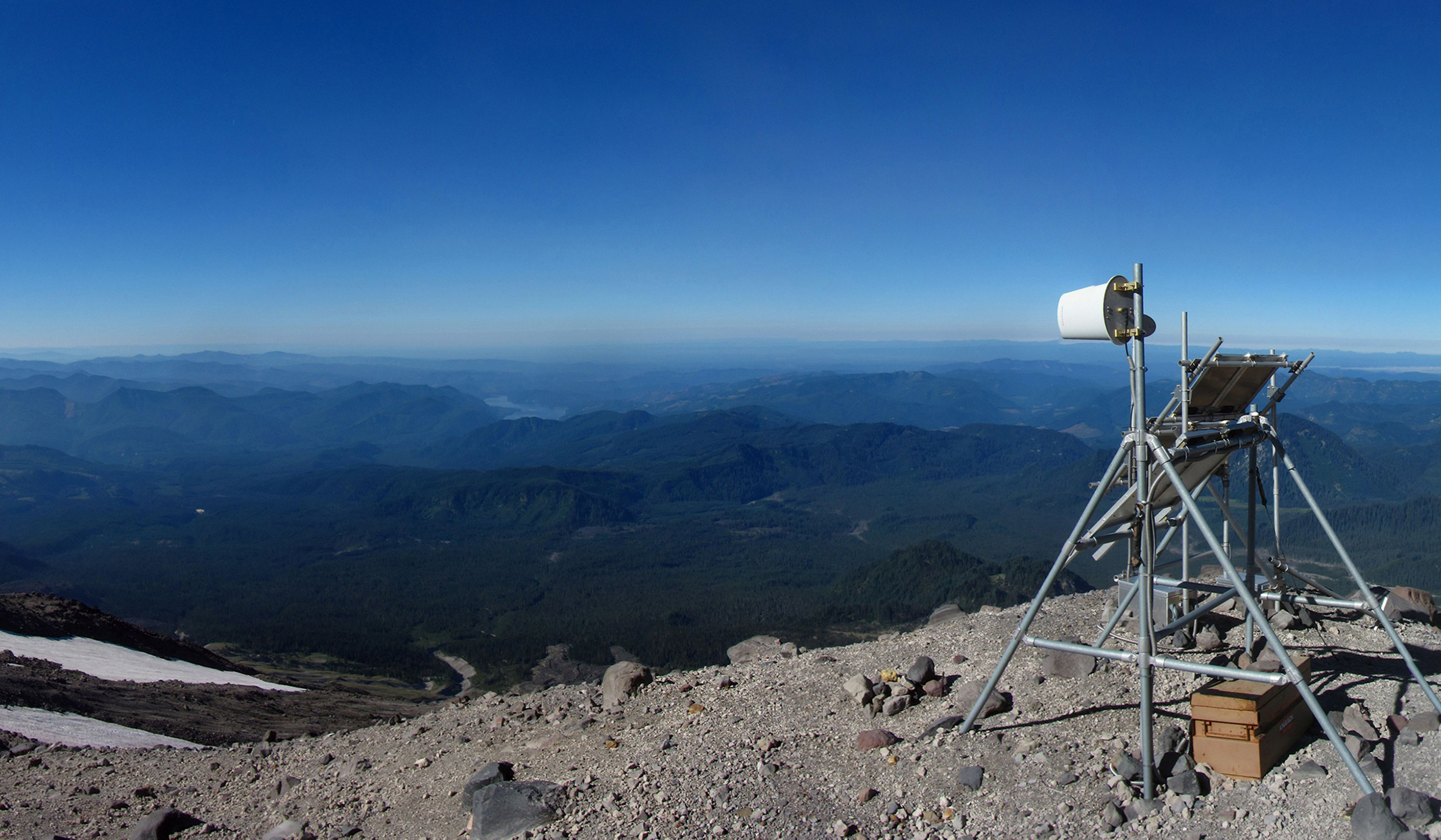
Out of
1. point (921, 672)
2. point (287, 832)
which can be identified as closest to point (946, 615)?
point (921, 672)

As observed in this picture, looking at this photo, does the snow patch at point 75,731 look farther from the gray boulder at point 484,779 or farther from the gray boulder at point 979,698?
the gray boulder at point 979,698

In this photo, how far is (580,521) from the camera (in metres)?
197

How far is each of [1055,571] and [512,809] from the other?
7.20 metres

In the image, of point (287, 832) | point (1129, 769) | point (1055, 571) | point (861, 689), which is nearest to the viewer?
point (1129, 769)

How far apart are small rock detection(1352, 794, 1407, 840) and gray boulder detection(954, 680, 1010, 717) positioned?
392 centimetres

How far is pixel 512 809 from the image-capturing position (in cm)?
957

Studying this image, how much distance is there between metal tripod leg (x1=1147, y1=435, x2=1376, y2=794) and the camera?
295 inches

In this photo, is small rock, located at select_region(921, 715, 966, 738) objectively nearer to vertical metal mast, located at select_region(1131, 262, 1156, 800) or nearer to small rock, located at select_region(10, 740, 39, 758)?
vertical metal mast, located at select_region(1131, 262, 1156, 800)

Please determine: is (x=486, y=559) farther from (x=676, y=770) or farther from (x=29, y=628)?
(x=676, y=770)

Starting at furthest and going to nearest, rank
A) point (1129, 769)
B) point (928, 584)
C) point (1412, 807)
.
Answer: point (928, 584) → point (1129, 769) → point (1412, 807)

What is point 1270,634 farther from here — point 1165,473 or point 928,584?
point 928,584

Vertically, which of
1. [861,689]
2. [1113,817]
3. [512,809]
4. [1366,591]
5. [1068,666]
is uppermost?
[1366,591]

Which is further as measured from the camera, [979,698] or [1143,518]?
[979,698]

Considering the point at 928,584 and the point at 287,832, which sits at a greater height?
the point at 287,832
